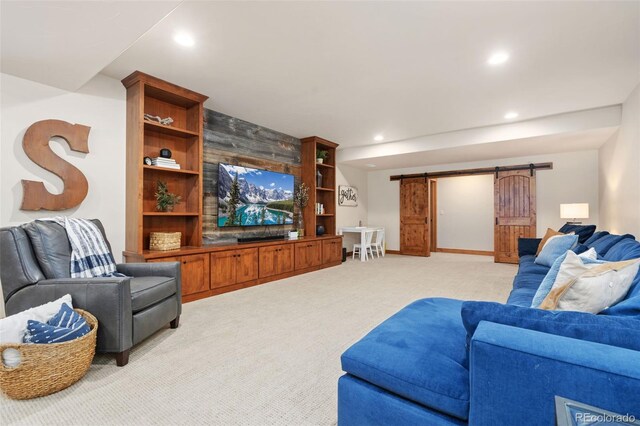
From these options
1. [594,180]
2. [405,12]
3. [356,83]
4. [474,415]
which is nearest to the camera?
[474,415]

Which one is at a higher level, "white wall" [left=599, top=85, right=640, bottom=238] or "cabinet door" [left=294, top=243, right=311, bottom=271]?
"white wall" [left=599, top=85, right=640, bottom=238]

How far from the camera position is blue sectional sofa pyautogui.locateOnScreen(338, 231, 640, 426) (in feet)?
2.58

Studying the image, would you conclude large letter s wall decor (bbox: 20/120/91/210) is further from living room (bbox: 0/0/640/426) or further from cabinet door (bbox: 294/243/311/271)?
cabinet door (bbox: 294/243/311/271)

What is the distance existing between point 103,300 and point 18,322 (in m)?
0.42

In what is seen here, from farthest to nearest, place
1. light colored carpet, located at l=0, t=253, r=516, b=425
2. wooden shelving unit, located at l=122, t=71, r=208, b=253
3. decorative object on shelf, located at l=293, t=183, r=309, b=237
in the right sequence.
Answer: decorative object on shelf, located at l=293, t=183, r=309, b=237, wooden shelving unit, located at l=122, t=71, r=208, b=253, light colored carpet, located at l=0, t=253, r=516, b=425

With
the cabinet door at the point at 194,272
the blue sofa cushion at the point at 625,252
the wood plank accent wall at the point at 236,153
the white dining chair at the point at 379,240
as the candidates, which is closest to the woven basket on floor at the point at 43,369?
the cabinet door at the point at 194,272

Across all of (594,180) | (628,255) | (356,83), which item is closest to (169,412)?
(628,255)

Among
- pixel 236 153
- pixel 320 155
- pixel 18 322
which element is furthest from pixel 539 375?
pixel 320 155

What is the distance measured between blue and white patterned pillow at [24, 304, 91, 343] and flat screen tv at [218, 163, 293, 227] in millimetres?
2597

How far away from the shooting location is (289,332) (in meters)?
2.63

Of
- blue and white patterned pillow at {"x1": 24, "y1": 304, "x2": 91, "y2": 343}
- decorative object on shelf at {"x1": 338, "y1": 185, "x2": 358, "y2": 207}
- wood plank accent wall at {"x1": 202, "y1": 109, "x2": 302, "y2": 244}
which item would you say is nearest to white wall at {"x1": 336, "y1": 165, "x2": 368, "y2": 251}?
decorative object on shelf at {"x1": 338, "y1": 185, "x2": 358, "y2": 207}

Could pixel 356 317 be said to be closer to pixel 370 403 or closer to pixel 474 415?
pixel 370 403

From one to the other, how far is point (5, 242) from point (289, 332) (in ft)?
7.15

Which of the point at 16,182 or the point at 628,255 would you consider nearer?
the point at 628,255
